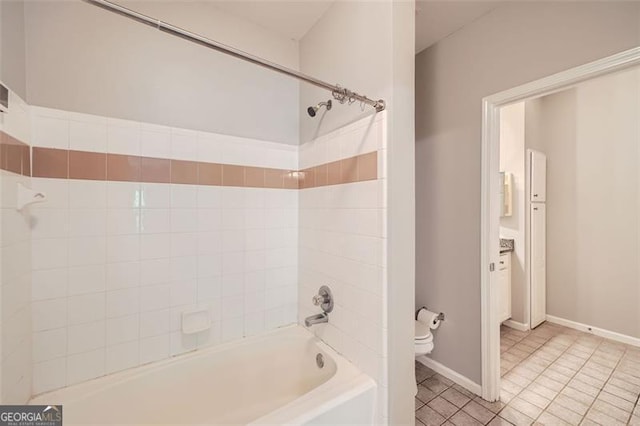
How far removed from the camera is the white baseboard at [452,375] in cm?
178

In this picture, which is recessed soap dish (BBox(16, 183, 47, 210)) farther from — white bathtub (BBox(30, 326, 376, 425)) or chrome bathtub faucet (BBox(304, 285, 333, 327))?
chrome bathtub faucet (BBox(304, 285, 333, 327))

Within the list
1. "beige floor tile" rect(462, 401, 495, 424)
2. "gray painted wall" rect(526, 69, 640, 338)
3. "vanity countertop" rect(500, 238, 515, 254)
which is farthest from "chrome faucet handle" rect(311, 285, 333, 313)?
"gray painted wall" rect(526, 69, 640, 338)

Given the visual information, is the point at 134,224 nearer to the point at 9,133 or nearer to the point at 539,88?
the point at 9,133

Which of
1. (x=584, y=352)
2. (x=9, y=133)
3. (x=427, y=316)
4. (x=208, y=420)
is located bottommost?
(x=584, y=352)

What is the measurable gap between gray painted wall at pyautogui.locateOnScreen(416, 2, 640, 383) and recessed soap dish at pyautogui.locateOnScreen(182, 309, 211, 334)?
1.71m

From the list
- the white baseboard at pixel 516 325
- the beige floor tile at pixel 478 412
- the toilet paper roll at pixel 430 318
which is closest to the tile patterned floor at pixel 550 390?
the beige floor tile at pixel 478 412

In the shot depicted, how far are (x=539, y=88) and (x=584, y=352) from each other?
2495 mm

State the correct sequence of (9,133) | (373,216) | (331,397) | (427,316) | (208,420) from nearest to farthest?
(9,133), (331,397), (373,216), (208,420), (427,316)

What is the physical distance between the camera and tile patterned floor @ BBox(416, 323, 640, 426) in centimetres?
157

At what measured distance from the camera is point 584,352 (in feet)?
7.67

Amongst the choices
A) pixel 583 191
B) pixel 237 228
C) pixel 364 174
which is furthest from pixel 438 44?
pixel 583 191

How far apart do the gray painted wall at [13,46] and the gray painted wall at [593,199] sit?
375 cm

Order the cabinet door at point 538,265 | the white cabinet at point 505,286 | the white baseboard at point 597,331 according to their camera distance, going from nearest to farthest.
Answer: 1. the white baseboard at point 597,331
2. the white cabinet at point 505,286
3. the cabinet door at point 538,265

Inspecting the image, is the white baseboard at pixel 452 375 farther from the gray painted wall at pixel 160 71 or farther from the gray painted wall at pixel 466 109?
the gray painted wall at pixel 160 71
